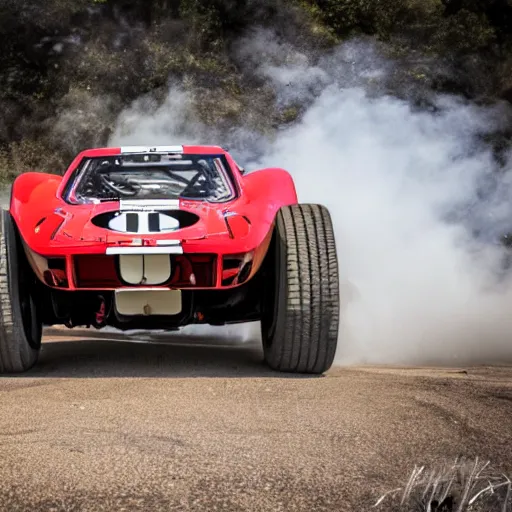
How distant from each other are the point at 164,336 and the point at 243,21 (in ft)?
57.2

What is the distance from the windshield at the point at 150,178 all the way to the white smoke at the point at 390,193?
169 centimetres

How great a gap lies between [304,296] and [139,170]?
164 cm

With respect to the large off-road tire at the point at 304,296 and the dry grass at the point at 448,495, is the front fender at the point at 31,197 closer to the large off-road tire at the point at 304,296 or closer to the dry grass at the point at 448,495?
the large off-road tire at the point at 304,296

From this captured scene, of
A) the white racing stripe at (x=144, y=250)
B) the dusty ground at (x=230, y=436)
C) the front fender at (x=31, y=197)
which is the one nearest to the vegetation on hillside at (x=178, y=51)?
the front fender at (x=31, y=197)

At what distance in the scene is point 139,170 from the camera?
6.11m

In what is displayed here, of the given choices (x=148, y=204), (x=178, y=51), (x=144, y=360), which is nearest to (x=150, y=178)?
(x=148, y=204)

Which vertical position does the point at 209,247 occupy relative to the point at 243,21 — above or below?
below

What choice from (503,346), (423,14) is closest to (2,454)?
(503,346)

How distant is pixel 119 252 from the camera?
479cm

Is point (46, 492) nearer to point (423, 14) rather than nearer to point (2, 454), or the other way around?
point (2, 454)

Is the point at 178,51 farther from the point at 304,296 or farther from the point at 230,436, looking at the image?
the point at 230,436

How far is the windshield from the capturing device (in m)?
5.63

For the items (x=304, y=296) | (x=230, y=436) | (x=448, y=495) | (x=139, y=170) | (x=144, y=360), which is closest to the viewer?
(x=448, y=495)

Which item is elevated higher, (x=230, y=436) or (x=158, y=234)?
(x=158, y=234)
